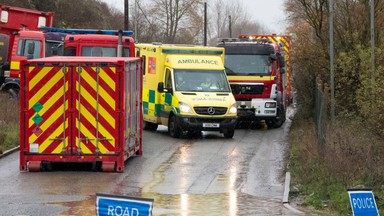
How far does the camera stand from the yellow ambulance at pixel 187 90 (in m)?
24.2

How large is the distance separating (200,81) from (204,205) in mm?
11958

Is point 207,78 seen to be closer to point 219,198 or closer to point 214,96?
point 214,96

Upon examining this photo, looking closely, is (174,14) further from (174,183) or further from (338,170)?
(338,170)

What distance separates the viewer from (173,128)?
2464 centimetres

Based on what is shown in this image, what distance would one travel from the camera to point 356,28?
1048 inches

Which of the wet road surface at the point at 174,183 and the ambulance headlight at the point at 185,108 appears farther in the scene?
the ambulance headlight at the point at 185,108

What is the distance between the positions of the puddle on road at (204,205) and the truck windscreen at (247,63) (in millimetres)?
14556

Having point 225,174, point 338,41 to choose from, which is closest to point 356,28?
point 338,41

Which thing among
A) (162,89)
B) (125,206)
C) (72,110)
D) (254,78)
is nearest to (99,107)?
(72,110)

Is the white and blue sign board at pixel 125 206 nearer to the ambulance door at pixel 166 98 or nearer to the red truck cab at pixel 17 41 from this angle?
the ambulance door at pixel 166 98

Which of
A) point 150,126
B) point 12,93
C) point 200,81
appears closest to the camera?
point 200,81

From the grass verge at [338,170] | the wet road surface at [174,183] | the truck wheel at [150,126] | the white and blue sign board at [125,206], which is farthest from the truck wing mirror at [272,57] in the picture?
the white and blue sign board at [125,206]

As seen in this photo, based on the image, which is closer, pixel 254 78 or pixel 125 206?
pixel 125 206

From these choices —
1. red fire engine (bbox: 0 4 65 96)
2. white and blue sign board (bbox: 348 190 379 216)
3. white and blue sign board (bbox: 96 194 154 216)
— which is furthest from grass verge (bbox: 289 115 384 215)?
red fire engine (bbox: 0 4 65 96)
